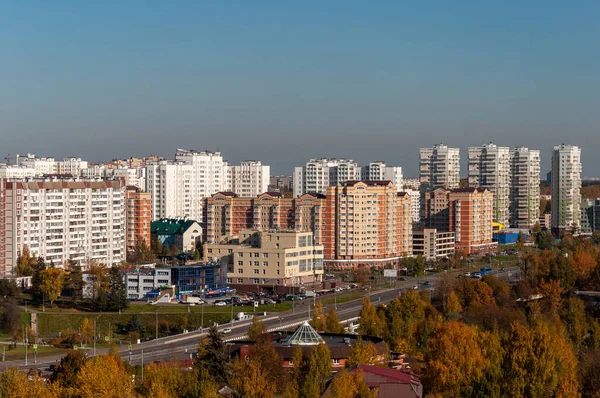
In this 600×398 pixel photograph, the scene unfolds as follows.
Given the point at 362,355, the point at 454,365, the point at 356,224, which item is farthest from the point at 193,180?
the point at 454,365

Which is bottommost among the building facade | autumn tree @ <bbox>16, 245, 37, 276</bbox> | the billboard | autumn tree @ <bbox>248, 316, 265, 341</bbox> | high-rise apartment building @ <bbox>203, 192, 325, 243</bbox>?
autumn tree @ <bbox>248, 316, 265, 341</bbox>

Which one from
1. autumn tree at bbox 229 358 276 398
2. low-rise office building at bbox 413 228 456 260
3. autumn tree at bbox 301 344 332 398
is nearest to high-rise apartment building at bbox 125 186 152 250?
low-rise office building at bbox 413 228 456 260

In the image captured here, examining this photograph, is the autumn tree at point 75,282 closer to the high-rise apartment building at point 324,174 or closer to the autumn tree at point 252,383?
the autumn tree at point 252,383

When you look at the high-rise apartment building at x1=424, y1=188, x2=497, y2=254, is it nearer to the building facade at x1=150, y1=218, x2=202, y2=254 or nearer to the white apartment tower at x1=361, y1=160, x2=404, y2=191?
the white apartment tower at x1=361, y1=160, x2=404, y2=191

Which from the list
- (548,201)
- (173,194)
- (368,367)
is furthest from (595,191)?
(368,367)

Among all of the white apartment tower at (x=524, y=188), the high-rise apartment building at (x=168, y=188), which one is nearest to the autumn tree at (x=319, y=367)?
the high-rise apartment building at (x=168, y=188)

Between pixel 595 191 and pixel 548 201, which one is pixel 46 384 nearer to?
pixel 548 201
